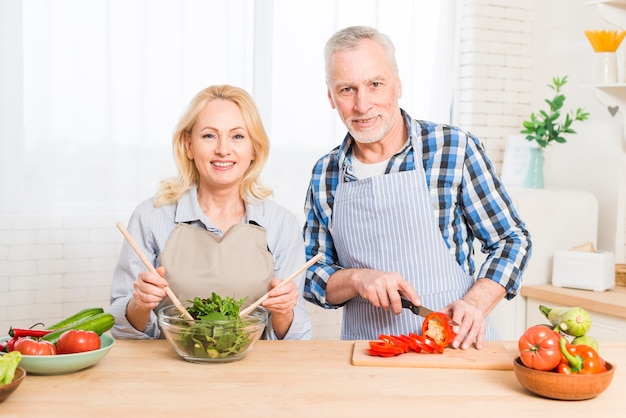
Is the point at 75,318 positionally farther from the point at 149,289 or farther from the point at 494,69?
the point at 494,69

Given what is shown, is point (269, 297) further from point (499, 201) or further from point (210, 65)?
point (210, 65)

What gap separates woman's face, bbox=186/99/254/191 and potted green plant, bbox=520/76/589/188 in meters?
2.41

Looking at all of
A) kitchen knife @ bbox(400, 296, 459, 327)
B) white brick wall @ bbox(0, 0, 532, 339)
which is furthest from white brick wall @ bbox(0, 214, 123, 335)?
kitchen knife @ bbox(400, 296, 459, 327)

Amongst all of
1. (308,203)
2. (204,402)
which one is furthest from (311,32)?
(204,402)

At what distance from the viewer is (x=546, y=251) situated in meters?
4.39

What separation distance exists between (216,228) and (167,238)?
17 cm

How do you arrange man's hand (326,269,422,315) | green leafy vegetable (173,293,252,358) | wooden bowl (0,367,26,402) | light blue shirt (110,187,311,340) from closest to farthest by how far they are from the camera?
wooden bowl (0,367,26,402), green leafy vegetable (173,293,252,358), man's hand (326,269,422,315), light blue shirt (110,187,311,340)

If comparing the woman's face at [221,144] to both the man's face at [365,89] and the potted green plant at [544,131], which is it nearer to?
the man's face at [365,89]

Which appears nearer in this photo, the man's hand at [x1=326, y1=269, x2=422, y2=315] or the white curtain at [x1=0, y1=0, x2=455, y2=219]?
the man's hand at [x1=326, y1=269, x2=422, y2=315]

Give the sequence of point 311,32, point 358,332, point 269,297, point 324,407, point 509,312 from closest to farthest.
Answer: point 324,407 < point 269,297 < point 358,332 < point 509,312 < point 311,32

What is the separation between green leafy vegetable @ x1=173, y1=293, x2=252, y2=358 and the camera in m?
2.16

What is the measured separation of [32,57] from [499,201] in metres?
2.45

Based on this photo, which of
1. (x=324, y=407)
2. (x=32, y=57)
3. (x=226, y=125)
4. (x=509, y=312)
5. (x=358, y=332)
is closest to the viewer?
(x=324, y=407)

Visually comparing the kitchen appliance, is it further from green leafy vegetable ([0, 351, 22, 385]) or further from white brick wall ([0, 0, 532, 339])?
green leafy vegetable ([0, 351, 22, 385])
